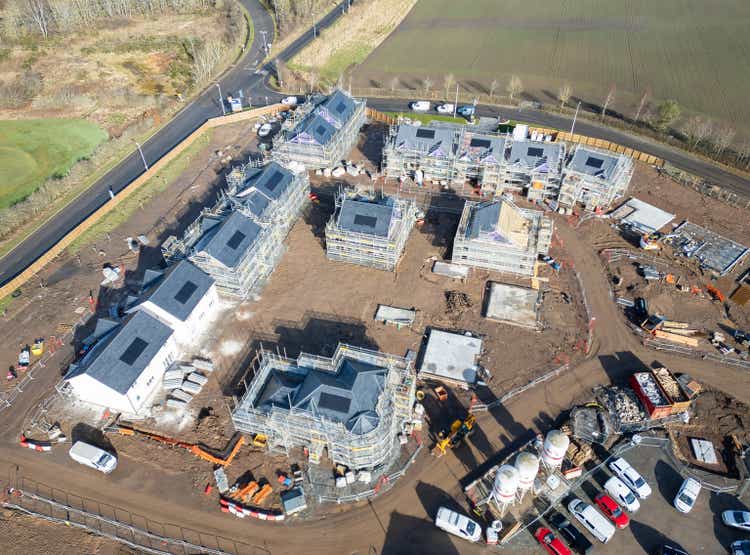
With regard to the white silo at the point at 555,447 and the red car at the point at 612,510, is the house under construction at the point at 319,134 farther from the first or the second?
the red car at the point at 612,510

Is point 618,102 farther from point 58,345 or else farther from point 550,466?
point 58,345

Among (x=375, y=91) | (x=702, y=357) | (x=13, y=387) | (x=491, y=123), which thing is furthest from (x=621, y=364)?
(x=375, y=91)

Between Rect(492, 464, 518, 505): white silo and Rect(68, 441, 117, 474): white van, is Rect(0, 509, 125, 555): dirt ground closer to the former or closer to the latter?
Rect(68, 441, 117, 474): white van

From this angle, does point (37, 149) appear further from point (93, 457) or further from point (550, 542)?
point (550, 542)

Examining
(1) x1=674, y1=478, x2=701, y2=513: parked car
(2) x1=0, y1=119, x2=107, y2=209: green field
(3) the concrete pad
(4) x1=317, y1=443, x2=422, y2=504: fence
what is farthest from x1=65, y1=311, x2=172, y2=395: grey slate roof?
(1) x1=674, y1=478, x2=701, y2=513: parked car

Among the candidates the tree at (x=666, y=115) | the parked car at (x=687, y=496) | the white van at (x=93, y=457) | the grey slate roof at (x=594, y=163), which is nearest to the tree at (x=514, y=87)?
the tree at (x=666, y=115)

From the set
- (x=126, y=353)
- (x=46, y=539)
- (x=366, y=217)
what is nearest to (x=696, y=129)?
(x=366, y=217)
